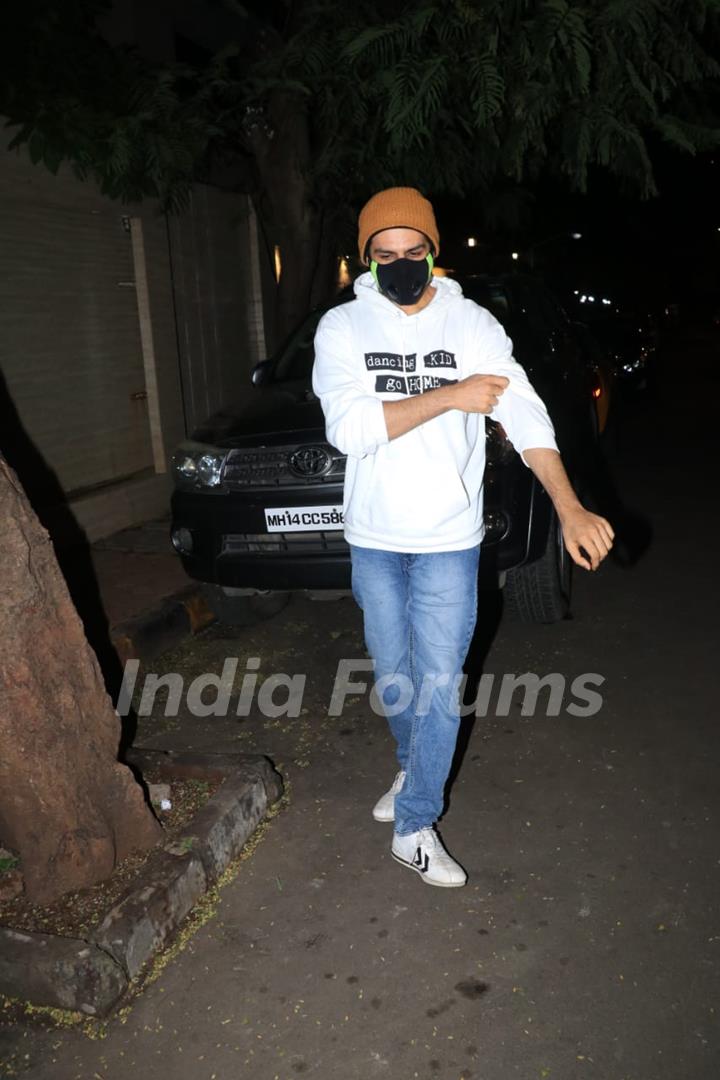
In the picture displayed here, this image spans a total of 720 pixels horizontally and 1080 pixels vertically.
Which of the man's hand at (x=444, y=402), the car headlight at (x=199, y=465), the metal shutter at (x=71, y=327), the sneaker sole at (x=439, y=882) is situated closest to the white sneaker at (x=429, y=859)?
the sneaker sole at (x=439, y=882)

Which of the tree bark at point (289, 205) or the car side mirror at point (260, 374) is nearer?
the car side mirror at point (260, 374)

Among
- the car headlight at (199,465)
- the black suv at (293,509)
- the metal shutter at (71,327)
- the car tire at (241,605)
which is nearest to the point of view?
the black suv at (293,509)

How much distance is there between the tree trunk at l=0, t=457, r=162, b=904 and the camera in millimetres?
2818

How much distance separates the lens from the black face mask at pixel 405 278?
2863 millimetres

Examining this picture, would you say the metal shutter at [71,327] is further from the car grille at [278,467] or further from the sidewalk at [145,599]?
the car grille at [278,467]

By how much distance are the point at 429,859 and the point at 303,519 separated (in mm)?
1997

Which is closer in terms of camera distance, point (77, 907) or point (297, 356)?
point (77, 907)

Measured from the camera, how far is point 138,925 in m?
2.78

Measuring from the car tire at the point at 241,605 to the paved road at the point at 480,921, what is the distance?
3.21 ft

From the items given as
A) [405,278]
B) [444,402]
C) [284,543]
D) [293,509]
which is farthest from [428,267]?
[284,543]

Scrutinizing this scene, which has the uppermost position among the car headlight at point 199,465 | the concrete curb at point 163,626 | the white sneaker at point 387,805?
→ the car headlight at point 199,465

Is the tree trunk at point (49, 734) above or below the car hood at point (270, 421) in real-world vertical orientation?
below

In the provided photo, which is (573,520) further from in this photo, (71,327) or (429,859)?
(71,327)

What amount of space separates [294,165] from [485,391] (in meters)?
6.24
